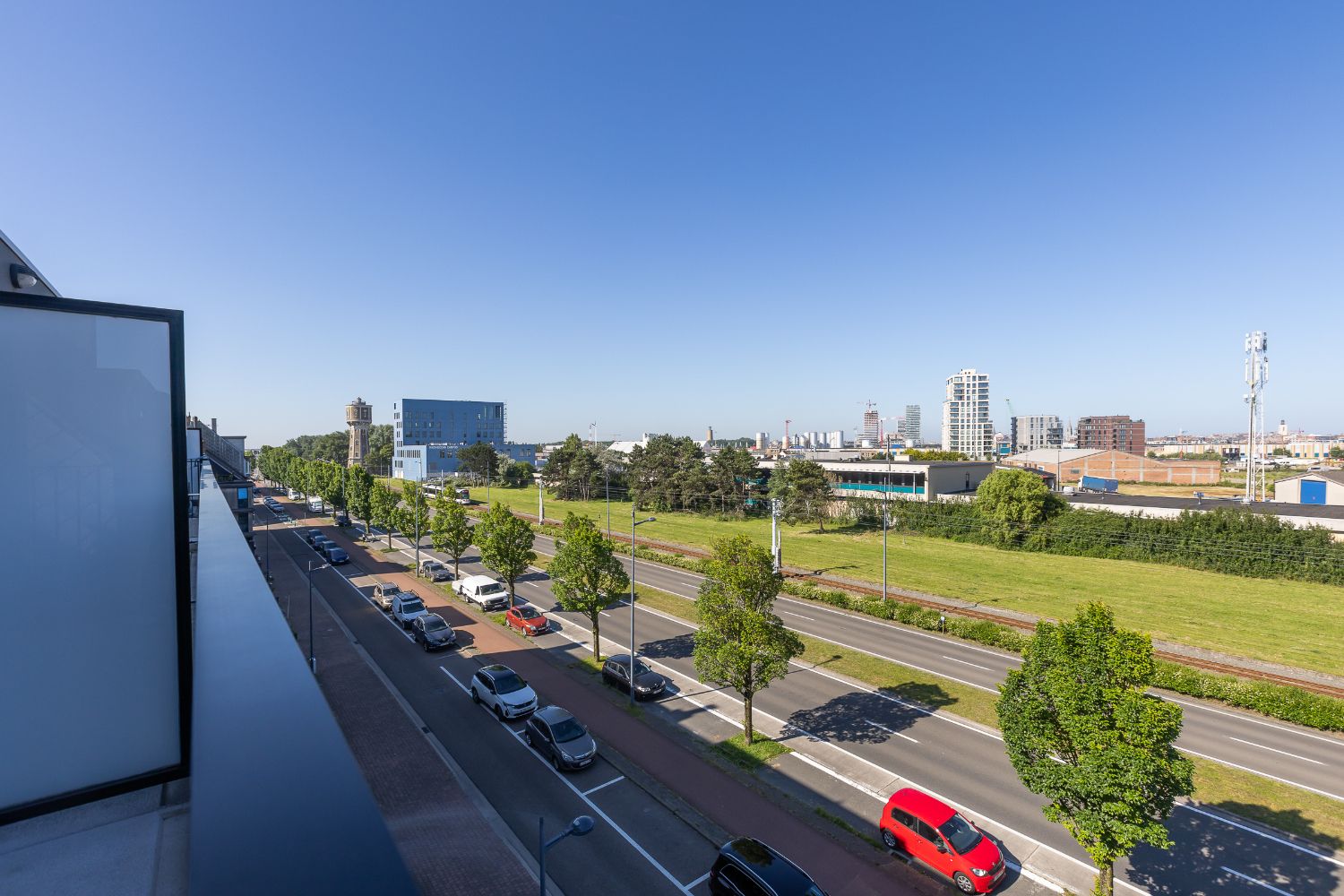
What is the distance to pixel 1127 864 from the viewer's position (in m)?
14.5

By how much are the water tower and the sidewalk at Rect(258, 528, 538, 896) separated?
482 feet

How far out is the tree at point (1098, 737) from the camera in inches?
440

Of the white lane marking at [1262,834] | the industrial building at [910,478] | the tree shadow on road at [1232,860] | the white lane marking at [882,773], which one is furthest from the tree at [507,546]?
the industrial building at [910,478]

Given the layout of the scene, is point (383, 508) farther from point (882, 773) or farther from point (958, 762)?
point (958, 762)

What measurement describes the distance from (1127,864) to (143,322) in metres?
22.0

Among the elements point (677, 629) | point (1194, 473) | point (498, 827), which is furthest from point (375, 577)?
point (1194, 473)

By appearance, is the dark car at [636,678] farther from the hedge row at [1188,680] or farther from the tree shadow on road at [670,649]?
the hedge row at [1188,680]

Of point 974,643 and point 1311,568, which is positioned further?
point 1311,568

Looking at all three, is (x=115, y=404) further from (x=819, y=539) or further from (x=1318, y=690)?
(x=819, y=539)

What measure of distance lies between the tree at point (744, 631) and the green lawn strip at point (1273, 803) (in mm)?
12389

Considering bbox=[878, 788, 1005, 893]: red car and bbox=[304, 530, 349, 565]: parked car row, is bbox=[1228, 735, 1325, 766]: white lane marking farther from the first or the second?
bbox=[304, 530, 349, 565]: parked car row

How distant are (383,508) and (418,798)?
40557mm

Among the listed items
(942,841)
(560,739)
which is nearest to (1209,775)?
(942,841)

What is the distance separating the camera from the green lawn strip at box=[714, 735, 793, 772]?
18562 mm
